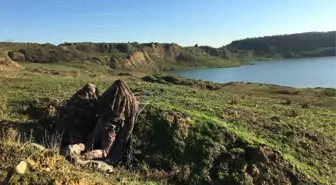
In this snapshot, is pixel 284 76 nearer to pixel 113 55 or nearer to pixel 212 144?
pixel 113 55

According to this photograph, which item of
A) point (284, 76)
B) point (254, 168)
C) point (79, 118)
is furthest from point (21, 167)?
point (284, 76)

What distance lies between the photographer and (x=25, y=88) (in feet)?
61.1

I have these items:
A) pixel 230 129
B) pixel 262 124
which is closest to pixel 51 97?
pixel 230 129

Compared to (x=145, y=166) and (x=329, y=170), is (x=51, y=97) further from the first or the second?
(x=329, y=170)

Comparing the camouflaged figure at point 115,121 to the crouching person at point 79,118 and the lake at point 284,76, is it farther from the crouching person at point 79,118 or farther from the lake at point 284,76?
the lake at point 284,76

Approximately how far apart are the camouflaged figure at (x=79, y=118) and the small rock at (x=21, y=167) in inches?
194

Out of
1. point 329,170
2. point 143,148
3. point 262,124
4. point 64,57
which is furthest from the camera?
point 64,57

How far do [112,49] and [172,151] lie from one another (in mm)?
160560

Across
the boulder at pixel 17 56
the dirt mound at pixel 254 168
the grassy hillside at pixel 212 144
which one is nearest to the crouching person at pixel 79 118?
the grassy hillside at pixel 212 144

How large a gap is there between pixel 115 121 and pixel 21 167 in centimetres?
505

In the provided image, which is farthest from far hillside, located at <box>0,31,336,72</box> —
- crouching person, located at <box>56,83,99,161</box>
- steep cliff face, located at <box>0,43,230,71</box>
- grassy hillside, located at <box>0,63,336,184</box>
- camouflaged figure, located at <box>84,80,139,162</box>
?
camouflaged figure, located at <box>84,80,139,162</box>

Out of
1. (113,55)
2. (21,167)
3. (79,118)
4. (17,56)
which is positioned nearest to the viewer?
(21,167)

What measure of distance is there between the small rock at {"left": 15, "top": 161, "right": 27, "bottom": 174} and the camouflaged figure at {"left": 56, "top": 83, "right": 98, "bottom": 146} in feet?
16.2

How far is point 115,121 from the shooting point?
36.8 ft
